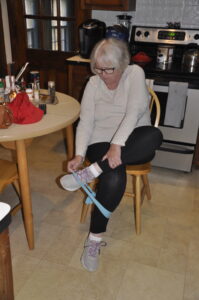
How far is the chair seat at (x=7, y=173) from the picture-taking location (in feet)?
5.24

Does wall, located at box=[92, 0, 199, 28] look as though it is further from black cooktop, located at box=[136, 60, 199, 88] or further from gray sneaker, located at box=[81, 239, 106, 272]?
gray sneaker, located at box=[81, 239, 106, 272]

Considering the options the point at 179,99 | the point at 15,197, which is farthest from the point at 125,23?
the point at 15,197

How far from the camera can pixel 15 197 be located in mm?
2172

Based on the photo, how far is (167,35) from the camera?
8.55 feet

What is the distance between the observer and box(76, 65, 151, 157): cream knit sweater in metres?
1.66

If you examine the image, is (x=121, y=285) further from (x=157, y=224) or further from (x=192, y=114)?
(x=192, y=114)

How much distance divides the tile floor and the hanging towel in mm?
490

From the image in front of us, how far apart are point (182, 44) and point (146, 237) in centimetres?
168

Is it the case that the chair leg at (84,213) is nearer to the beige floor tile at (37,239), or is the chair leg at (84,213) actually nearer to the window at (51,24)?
the beige floor tile at (37,239)

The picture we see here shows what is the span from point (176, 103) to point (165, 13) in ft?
3.11

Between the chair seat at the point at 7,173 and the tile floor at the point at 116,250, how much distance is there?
1.28 ft

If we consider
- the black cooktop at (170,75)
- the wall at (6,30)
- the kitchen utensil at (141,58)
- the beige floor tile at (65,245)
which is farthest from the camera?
the wall at (6,30)

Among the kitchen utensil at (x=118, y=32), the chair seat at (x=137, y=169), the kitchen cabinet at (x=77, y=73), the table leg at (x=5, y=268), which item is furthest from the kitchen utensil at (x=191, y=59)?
the table leg at (x=5, y=268)

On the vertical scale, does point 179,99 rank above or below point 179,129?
above
